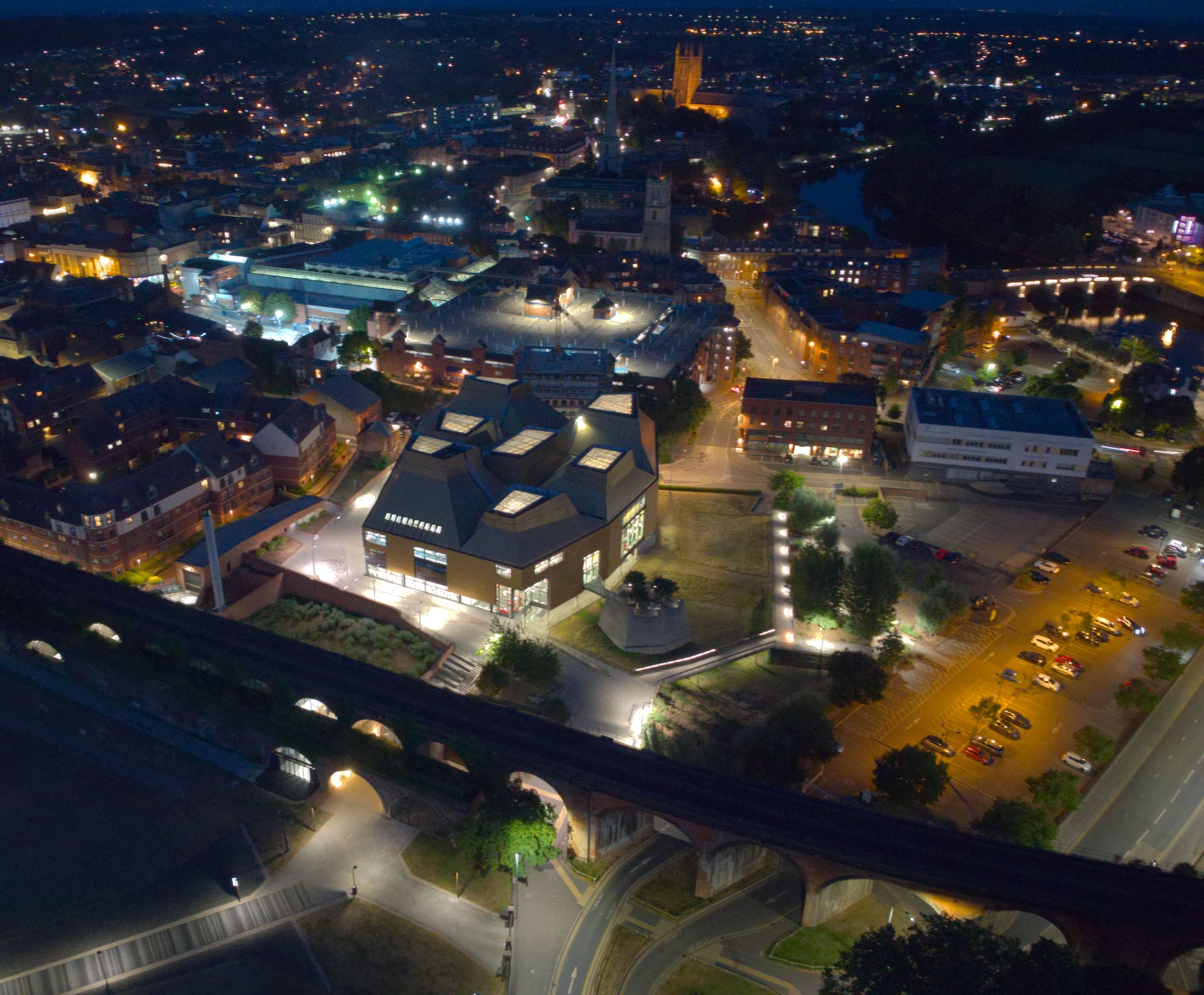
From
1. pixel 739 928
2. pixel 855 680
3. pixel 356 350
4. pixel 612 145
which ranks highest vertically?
pixel 612 145

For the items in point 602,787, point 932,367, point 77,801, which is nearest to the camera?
point 602,787

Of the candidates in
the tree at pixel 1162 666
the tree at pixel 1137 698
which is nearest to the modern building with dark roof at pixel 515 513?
the tree at pixel 1137 698

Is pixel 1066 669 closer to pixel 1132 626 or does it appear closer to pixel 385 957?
pixel 1132 626

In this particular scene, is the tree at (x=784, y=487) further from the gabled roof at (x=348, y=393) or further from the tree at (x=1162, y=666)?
the gabled roof at (x=348, y=393)

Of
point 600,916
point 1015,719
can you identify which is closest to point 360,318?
point 600,916

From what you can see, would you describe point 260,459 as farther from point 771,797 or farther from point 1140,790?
point 1140,790

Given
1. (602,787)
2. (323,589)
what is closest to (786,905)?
(602,787)
